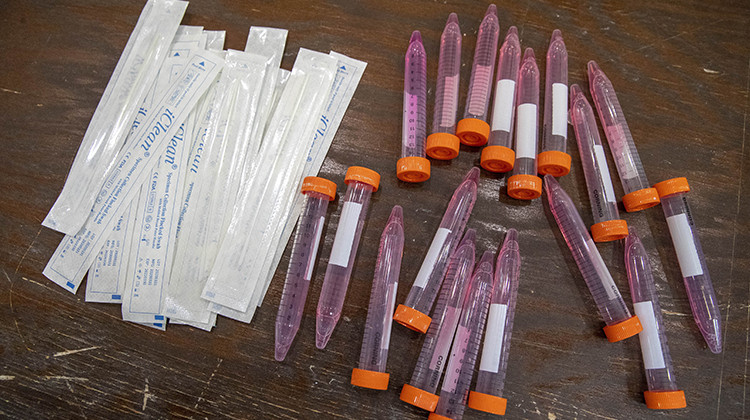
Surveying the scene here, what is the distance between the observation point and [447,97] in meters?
1.82

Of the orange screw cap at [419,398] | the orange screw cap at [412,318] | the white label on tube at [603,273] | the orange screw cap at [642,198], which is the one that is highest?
the orange screw cap at [642,198]

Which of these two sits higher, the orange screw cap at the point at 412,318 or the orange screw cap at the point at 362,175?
the orange screw cap at the point at 362,175

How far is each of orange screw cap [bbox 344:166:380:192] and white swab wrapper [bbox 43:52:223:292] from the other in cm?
65

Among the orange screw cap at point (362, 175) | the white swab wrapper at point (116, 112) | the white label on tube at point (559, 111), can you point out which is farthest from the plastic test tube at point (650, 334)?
the white swab wrapper at point (116, 112)

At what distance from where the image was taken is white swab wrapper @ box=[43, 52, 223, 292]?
65.2 inches

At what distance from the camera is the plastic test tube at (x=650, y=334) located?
1556 mm

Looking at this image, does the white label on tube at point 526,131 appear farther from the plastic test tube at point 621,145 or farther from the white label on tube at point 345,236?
the white label on tube at point 345,236

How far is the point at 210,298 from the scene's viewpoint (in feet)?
5.26

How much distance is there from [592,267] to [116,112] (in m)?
1.81

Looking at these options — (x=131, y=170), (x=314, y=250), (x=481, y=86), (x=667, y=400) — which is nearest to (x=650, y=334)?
(x=667, y=400)

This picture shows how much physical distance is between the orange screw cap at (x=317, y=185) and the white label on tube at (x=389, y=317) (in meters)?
0.39

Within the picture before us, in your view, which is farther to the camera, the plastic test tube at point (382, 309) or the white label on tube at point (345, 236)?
the white label on tube at point (345, 236)

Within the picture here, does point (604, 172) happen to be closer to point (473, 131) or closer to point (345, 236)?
point (473, 131)

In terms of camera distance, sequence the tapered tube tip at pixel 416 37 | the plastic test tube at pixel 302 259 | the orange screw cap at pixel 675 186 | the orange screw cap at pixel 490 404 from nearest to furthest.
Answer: the orange screw cap at pixel 490 404 < the plastic test tube at pixel 302 259 < the orange screw cap at pixel 675 186 < the tapered tube tip at pixel 416 37
